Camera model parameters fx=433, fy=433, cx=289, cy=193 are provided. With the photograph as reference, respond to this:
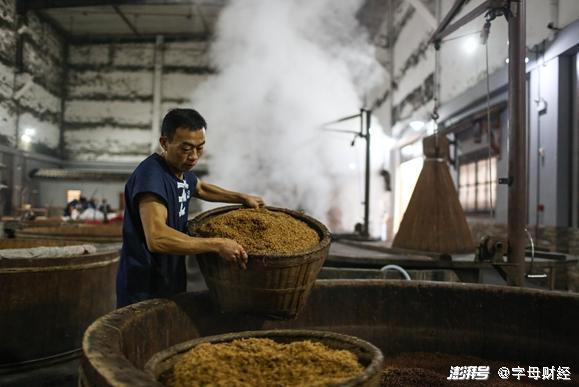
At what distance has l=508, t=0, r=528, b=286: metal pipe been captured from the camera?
304 centimetres

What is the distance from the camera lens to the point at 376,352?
1388 mm

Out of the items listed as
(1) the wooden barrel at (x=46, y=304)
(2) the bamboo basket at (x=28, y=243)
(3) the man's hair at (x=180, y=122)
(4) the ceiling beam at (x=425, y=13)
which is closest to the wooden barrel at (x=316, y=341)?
(3) the man's hair at (x=180, y=122)

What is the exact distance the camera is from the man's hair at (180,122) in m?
1.81

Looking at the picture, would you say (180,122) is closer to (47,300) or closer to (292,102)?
(47,300)

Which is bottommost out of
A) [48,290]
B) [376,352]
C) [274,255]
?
[48,290]

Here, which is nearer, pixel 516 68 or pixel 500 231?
pixel 516 68

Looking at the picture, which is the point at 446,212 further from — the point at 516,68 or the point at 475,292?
the point at 475,292

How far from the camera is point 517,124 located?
3059 millimetres

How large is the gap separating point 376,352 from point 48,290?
2801 mm

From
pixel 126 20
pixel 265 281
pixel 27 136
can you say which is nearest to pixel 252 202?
pixel 265 281

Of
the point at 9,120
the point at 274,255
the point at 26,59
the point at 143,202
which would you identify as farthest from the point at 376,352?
the point at 26,59

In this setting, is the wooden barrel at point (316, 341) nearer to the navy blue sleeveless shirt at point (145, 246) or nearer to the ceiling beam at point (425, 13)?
the navy blue sleeveless shirt at point (145, 246)

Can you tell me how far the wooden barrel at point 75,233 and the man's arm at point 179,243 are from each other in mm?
3852

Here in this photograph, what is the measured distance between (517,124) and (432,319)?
1.59 meters
